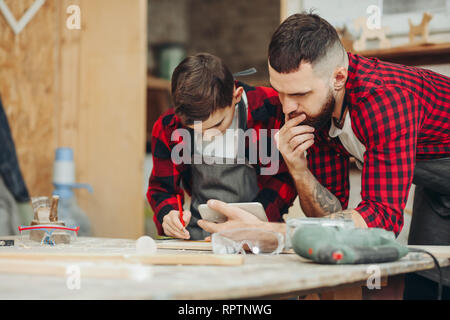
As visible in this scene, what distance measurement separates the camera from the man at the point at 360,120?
4.56ft

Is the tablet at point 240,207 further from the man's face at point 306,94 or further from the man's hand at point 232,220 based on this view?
the man's face at point 306,94

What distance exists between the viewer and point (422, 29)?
→ 2176 millimetres

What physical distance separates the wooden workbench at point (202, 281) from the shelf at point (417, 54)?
133 centimetres

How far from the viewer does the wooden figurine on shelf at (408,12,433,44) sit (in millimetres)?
2150

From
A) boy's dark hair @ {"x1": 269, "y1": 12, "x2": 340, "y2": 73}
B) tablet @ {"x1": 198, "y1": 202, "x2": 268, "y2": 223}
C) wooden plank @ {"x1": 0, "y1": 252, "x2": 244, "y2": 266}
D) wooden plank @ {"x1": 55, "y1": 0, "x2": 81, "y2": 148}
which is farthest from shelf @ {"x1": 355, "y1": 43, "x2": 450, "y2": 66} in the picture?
wooden plank @ {"x1": 55, "y1": 0, "x2": 81, "y2": 148}

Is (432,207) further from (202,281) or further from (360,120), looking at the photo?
(202,281)

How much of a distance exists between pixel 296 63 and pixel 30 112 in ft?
6.95

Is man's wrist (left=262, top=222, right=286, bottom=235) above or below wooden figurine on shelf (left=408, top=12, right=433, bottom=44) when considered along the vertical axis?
below

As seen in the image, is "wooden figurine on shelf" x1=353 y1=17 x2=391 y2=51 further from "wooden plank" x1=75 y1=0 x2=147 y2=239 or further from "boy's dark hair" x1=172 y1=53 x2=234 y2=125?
"wooden plank" x1=75 y1=0 x2=147 y2=239

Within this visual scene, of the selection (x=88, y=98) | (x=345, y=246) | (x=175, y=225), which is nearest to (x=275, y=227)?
(x=345, y=246)

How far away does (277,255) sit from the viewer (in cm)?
116

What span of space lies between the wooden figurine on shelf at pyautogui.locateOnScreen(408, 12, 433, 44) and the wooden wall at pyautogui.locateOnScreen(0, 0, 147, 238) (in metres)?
1.49

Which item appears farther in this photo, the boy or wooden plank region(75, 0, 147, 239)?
wooden plank region(75, 0, 147, 239)
